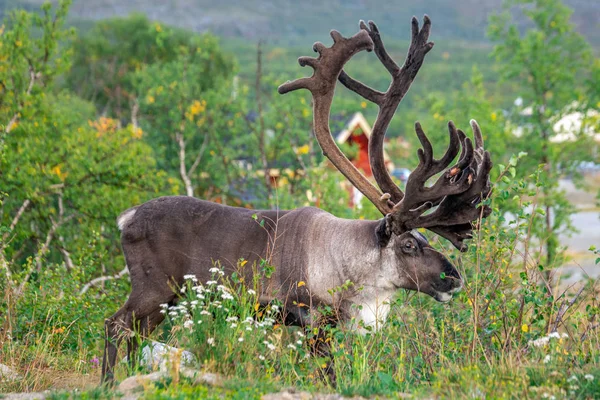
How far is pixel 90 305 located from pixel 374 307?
10.7 ft

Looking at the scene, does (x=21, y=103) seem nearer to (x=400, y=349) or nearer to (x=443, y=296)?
A: (x=443, y=296)

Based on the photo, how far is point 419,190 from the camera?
21.7ft

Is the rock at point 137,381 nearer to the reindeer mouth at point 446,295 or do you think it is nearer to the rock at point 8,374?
the rock at point 8,374

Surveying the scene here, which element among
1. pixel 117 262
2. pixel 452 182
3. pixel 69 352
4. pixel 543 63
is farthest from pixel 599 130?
pixel 69 352

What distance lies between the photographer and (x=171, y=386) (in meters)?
4.88

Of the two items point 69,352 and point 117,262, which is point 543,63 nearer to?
point 117,262

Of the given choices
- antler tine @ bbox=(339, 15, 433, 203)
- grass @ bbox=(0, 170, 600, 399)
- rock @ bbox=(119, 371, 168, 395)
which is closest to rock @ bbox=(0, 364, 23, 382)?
grass @ bbox=(0, 170, 600, 399)

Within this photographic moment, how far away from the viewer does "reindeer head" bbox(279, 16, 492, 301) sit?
6.51 metres

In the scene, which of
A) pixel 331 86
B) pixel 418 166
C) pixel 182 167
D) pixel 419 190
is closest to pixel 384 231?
pixel 419 190

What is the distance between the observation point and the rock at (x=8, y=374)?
19.0 feet

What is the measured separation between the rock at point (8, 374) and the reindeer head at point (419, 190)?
3018mm

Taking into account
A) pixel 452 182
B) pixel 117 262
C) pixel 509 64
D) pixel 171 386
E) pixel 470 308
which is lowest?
pixel 117 262

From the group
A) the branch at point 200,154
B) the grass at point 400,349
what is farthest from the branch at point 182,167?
the grass at point 400,349

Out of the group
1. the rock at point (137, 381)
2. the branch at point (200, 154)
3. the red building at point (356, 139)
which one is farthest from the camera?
the red building at point (356, 139)
